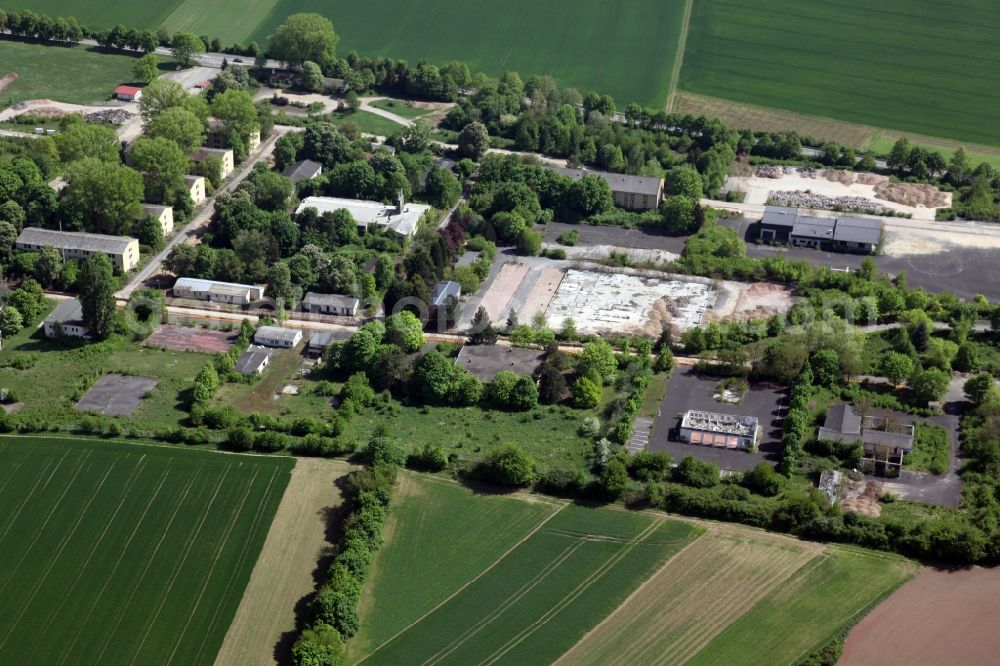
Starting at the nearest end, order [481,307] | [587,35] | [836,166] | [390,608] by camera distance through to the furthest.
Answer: [390,608], [481,307], [836,166], [587,35]

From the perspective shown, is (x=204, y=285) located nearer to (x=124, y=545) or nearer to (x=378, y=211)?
(x=378, y=211)

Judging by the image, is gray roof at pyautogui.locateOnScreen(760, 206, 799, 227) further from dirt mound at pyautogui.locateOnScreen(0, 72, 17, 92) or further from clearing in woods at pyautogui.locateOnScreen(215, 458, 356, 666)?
dirt mound at pyautogui.locateOnScreen(0, 72, 17, 92)

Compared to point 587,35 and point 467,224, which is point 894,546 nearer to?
point 467,224

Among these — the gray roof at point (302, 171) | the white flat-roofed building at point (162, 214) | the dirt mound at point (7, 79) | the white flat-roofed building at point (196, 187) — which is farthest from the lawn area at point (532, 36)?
the white flat-roofed building at point (162, 214)

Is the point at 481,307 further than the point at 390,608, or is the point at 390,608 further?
the point at 481,307

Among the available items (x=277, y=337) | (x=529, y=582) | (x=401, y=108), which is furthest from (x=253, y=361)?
(x=401, y=108)

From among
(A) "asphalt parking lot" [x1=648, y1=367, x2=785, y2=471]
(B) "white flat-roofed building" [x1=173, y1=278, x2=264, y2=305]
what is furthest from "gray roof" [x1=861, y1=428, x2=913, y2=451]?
(B) "white flat-roofed building" [x1=173, y1=278, x2=264, y2=305]

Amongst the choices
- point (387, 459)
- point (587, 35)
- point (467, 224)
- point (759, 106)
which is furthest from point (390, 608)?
point (587, 35)
